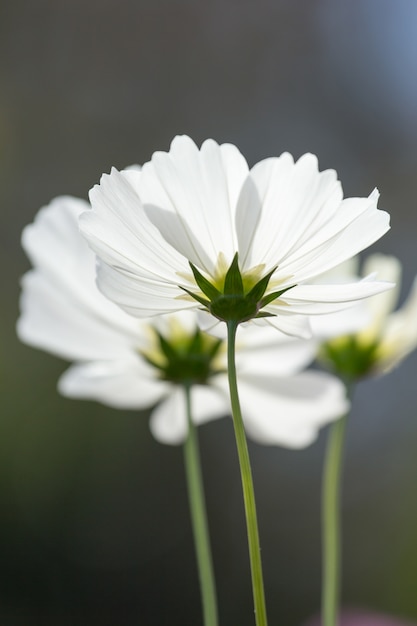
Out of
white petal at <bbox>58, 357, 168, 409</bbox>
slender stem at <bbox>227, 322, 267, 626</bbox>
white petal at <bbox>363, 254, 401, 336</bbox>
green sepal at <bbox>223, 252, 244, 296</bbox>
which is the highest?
white petal at <bbox>363, 254, 401, 336</bbox>

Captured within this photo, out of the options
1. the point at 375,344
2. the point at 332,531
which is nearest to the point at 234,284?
the point at 332,531

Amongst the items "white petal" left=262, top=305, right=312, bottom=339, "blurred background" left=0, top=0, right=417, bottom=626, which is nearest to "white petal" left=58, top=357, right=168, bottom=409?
"white petal" left=262, top=305, right=312, bottom=339

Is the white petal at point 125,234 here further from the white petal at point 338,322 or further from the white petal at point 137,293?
the white petal at point 338,322

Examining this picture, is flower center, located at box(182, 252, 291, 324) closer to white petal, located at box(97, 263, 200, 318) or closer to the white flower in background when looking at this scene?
white petal, located at box(97, 263, 200, 318)

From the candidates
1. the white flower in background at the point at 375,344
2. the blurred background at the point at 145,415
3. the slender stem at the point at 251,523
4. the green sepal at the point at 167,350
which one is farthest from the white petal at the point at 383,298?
the blurred background at the point at 145,415

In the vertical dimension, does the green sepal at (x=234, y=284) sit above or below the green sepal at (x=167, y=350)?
below

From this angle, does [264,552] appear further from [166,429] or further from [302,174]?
A: [302,174]
